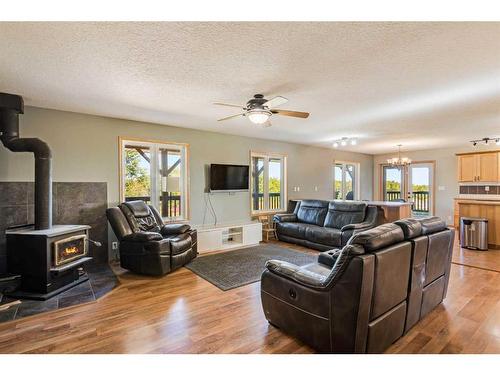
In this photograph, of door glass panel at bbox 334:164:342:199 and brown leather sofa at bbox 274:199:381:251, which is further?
door glass panel at bbox 334:164:342:199

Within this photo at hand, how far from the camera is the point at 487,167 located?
21.1 feet

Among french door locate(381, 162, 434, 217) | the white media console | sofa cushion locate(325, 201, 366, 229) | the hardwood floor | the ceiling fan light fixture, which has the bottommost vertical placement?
the hardwood floor

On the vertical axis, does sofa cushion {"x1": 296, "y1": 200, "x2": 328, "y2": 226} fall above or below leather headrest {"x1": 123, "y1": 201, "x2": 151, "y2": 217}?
below

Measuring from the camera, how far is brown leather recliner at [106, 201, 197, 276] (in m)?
3.70

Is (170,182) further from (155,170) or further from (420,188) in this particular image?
(420,188)

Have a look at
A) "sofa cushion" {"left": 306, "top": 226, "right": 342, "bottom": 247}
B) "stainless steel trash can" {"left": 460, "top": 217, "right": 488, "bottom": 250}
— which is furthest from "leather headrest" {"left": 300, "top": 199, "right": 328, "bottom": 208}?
"stainless steel trash can" {"left": 460, "top": 217, "right": 488, "bottom": 250}

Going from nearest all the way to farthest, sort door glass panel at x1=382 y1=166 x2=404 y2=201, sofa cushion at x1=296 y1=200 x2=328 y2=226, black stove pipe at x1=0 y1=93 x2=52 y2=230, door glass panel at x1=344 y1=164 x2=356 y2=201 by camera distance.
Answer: black stove pipe at x1=0 y1=93 x2=52 y2=230
sofa cushion at x1=296 y1=200 x2=328 y2=226
door glass panel at x1=344 y1=164 x2=356 y2=201
door glass panel at x1=382 y1=166 x2=404 y2=201

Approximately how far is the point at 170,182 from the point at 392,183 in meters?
8.09

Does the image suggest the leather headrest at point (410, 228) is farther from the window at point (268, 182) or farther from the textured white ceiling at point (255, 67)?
the window at point (268, 182)

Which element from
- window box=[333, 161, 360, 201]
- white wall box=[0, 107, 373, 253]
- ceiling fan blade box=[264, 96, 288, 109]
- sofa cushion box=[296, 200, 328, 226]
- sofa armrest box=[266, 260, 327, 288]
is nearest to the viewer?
sofa armrest box=[266, 260, 327, 288]

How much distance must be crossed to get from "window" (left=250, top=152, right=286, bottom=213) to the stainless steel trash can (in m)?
3.90

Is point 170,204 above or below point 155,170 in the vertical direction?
below

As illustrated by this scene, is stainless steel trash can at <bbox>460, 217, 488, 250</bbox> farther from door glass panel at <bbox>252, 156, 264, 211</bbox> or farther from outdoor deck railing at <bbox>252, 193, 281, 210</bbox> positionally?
door glass panel at <bbox>252, 156, 264, 211</bbox>

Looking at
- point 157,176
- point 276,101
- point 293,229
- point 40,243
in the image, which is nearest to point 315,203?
point 293,229
